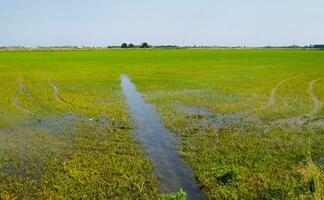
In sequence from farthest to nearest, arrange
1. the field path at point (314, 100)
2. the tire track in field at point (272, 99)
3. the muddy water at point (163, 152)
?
the tire track in field at point (272, 99) → the field path at point (314, 100) → the muddy water at point (163, 152)

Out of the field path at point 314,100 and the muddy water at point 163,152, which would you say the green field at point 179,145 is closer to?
the field path at point 314,100

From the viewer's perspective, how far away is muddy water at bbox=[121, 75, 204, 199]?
9.81m

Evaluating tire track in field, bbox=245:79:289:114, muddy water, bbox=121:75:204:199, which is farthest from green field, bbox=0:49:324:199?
muddy water, bbox=121:75:204:199

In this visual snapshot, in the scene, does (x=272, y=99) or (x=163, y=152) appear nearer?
(x=163, y=152)

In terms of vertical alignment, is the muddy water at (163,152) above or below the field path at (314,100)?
below

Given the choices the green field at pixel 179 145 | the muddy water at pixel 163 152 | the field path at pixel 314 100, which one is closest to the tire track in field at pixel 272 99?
the green field at pixel 179 145

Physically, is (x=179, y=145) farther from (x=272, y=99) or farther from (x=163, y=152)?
(x=272, y=99)

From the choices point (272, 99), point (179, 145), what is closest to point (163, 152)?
point (179, 145)

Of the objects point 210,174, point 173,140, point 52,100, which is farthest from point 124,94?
point 210,174

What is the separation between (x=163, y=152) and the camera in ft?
42.1

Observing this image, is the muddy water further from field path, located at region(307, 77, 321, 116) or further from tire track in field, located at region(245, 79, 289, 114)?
field path, located at region(307, 77, 321, 116)

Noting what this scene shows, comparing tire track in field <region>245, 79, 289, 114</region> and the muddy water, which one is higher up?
tire track in field <region>245, 79, 289, 114</region>

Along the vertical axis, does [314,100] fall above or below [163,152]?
above

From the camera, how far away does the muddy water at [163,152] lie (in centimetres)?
981
